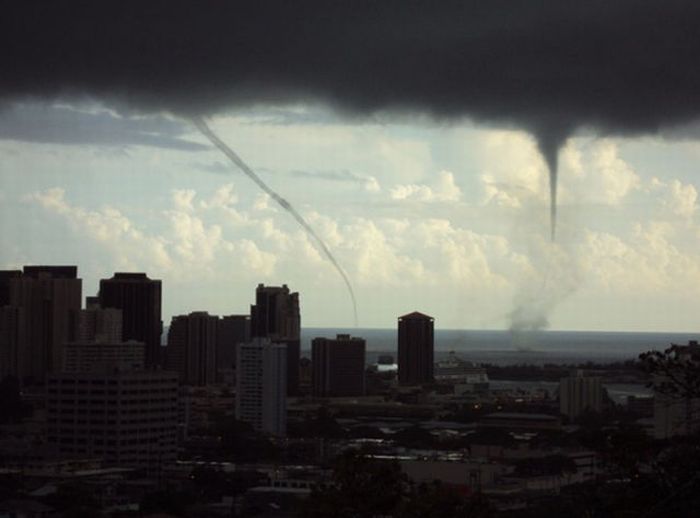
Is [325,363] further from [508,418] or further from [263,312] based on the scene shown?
[508,418]

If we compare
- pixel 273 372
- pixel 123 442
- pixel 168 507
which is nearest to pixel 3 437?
pixel 123 442

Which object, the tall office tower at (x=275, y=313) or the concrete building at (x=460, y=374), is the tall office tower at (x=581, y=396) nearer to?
the concrete building at (x=460, y=374)

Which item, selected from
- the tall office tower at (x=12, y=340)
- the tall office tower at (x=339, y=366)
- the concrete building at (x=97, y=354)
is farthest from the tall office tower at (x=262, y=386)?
the tall office tower at (x=339, y=366)

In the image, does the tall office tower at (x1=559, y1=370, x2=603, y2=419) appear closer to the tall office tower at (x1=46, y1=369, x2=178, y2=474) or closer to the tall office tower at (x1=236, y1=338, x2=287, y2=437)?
the tall office tower at (x1=236, y1=338, x2=287, y2=437)

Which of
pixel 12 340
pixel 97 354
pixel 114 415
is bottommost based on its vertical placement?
pixel 114 415

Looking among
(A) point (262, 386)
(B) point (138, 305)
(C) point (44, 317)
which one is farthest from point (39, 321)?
(A) point (262, 386)

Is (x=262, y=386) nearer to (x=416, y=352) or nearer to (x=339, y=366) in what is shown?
(x=339, y=366)
